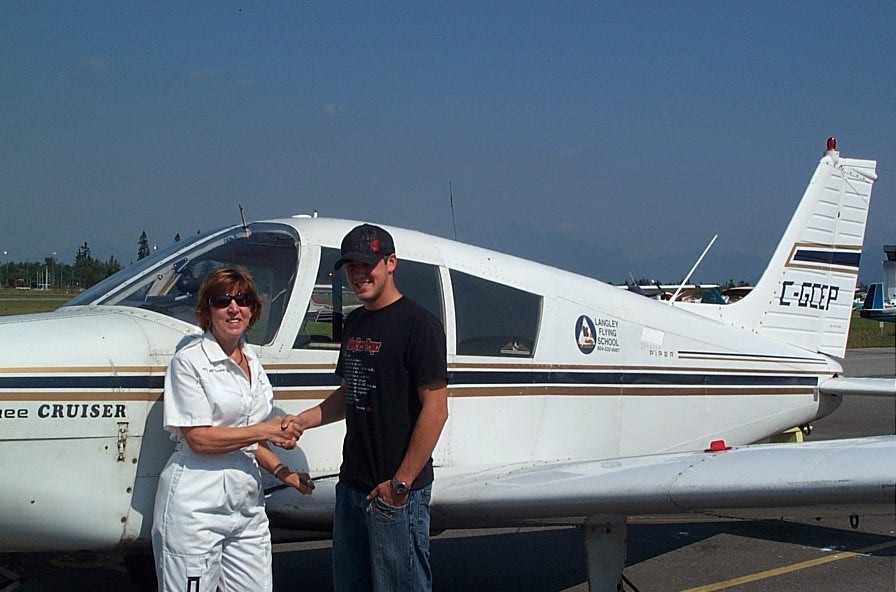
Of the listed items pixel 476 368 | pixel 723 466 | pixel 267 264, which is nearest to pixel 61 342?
pixel 267 264

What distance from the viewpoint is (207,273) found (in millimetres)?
4730

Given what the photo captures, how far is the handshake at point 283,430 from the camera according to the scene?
3.50 m

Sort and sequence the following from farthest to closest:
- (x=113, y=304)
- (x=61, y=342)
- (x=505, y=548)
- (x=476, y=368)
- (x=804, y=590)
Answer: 1. (x=505, y=548)
2. (x=804, y=590)
3. (x=476, y=368)
4. (x=113, y=304)
5. (x=61, y=342)

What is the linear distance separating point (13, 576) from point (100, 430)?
1.51m

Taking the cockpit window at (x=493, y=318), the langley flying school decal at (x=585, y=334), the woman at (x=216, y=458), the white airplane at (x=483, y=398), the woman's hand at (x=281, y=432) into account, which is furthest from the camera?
the langley flying school decal at (x=585, y=334)

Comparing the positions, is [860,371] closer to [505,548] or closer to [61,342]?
[505,548]

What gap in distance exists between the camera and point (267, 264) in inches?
189

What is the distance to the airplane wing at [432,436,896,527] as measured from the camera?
350 cm

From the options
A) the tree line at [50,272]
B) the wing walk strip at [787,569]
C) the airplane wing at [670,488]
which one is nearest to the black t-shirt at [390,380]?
the airplane wing at [670,488]

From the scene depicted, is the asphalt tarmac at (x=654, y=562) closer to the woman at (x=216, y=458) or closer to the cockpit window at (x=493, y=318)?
the cockpit window at (x=493, y=318)

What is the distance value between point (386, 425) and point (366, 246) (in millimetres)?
693

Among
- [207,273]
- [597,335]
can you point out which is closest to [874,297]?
[597,335]

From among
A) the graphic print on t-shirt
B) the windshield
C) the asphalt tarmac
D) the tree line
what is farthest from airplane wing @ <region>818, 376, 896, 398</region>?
the tree line

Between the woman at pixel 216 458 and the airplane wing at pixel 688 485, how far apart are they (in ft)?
3.88
